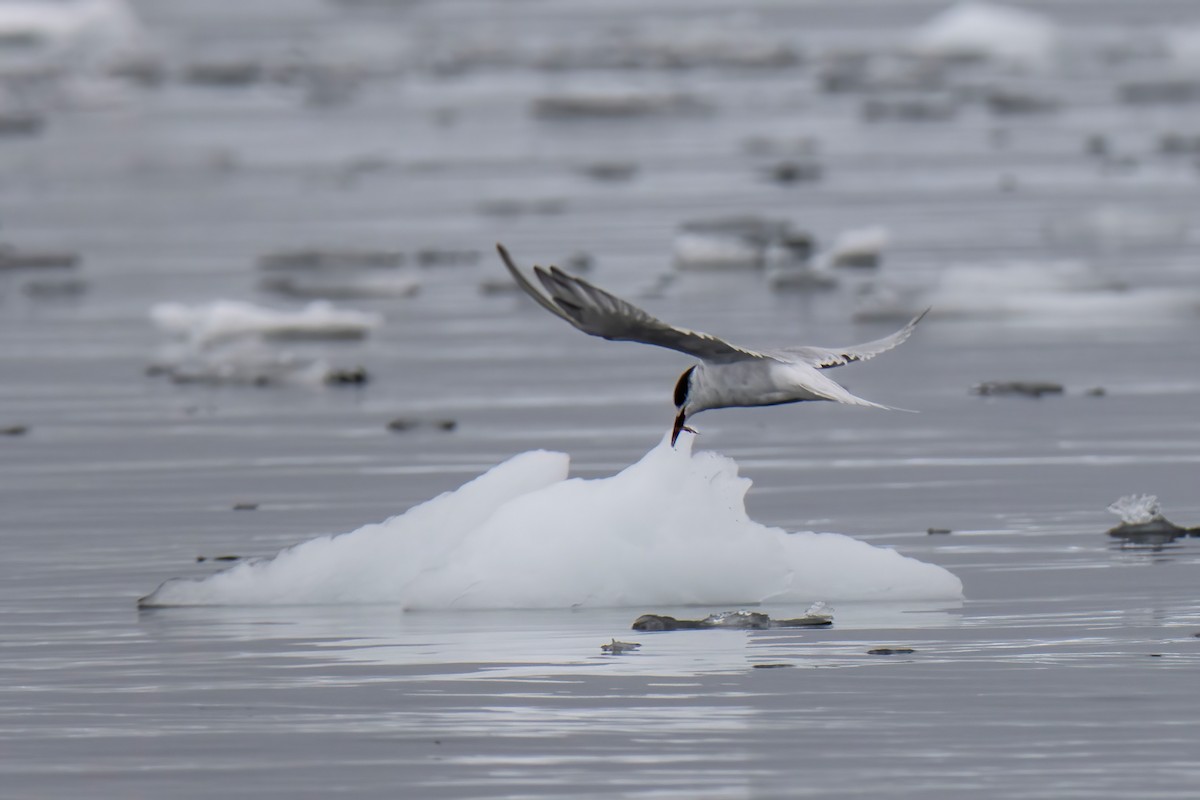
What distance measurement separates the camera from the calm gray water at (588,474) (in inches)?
243

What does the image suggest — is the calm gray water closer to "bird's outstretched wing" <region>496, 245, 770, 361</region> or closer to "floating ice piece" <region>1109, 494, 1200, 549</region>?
"floating ice piece" <region>1109, 494, 1200, 549</region>

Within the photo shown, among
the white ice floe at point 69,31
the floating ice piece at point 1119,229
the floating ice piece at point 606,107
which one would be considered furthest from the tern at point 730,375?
the white ice floe at point 69,31

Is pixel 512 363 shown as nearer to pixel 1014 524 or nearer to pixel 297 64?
pixel 1014 524

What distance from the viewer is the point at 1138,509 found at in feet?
29.7

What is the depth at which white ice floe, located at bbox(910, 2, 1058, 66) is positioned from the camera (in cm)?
4500

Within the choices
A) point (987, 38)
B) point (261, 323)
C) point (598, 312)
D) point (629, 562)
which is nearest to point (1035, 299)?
point (261, 323)

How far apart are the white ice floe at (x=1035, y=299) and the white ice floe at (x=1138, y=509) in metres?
6.17

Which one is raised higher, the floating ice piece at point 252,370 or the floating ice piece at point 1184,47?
the floating ice piece at point 1184,47

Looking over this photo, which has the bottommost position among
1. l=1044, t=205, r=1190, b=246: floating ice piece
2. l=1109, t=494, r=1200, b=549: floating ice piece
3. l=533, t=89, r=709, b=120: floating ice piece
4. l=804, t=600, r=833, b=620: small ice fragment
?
l=804, t=600, r=833, b=620: small ice fragment

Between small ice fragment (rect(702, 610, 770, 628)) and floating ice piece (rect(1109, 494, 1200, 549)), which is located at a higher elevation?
floating ice piece (rect(1109, 494, 1200, 549))

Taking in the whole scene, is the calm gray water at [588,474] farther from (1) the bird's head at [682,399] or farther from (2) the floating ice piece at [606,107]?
(2) the floating ice piece at [606,107]

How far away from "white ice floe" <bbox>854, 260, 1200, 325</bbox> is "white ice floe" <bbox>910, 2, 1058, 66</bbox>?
27915 millimetres

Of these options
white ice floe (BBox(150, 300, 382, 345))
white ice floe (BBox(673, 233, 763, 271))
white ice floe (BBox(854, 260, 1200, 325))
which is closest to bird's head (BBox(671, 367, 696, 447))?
white ice floe (BBox(854, 260, 1200, 325))

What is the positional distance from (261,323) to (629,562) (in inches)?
305
